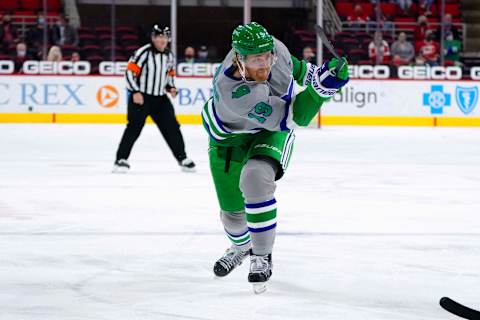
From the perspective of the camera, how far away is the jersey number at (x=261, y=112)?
3.26 metres

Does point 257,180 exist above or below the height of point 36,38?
above

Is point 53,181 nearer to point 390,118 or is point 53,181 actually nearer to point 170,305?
point 170,305

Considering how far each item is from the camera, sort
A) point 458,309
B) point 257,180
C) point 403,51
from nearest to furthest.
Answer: point 458,309
point 257,180
point 403,51

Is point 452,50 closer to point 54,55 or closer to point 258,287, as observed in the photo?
point 54,55

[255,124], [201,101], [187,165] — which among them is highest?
[255,124]

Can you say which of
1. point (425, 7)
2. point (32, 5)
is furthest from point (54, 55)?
point (425, 7)

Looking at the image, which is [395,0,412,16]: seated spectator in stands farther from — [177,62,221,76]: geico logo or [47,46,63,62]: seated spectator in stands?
[47,46,63,62]: seated spectator in stands

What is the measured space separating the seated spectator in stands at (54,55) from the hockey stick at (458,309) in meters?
11.4

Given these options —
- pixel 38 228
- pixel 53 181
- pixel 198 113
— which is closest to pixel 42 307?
pixel 38 228

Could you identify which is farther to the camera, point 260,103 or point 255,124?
point 255,124

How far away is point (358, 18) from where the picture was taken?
55.3ft

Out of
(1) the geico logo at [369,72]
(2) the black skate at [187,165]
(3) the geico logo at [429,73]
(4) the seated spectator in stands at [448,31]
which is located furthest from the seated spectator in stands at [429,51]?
(2) the black skate at [187,165]

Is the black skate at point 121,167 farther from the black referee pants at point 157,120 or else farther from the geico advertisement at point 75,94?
the geico advertisement at point 75,94

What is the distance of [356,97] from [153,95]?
20.1 feet
